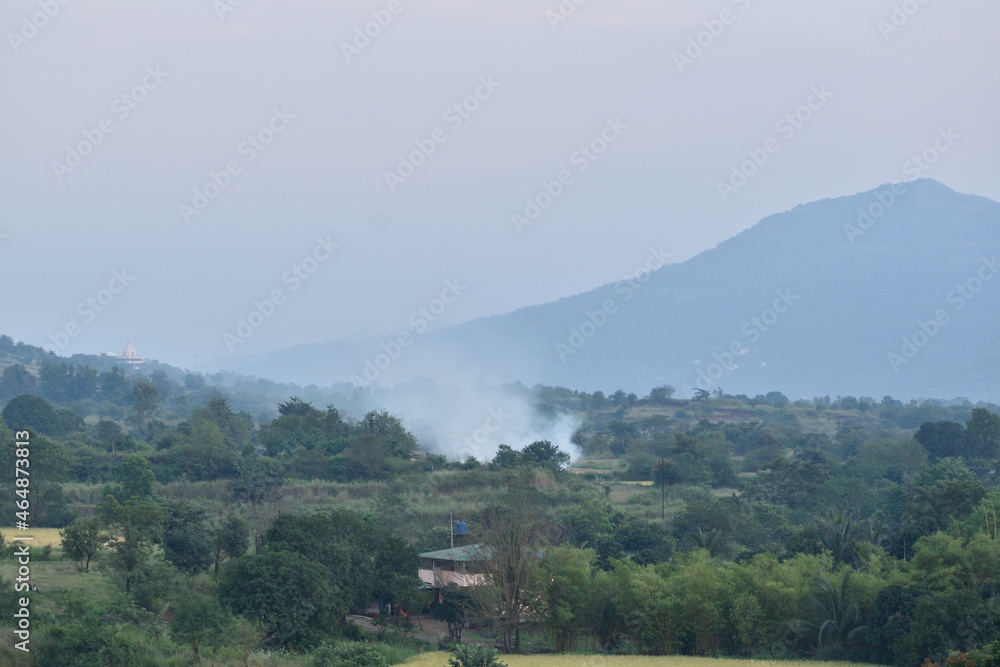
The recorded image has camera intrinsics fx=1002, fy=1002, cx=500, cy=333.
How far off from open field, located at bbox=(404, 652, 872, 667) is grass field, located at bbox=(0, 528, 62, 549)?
17.2 meters

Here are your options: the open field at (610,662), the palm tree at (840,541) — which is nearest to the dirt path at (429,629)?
the open field at (610,662)

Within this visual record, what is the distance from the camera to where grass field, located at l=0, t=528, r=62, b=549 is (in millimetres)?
35109

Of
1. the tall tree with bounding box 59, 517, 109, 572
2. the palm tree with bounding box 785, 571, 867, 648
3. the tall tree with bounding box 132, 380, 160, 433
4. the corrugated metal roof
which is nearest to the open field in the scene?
the palm tree with bounding box 785, 571, 867, 648

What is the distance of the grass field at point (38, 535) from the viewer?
115 ft

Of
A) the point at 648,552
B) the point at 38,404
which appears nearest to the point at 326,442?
the point at 38,404

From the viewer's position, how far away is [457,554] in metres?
32.9

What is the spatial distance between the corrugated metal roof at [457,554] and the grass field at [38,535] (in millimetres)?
13401

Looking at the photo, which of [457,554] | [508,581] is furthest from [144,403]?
[508,581]

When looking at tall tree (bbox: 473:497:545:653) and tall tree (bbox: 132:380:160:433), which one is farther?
tall tree (bbox: 132:380:160:433)

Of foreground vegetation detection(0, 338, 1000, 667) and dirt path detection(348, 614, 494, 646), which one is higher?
foreground vegetation detection(0, 338, 1000, 667)

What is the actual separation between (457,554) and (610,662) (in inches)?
366

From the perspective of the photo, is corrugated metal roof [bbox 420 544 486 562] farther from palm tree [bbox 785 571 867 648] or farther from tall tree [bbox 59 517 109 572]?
tall tree [bbox 59 517 109 572]

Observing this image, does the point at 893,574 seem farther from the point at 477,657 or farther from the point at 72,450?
the point at 72,450

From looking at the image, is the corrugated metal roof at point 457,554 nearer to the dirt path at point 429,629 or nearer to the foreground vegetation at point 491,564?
the foreground vegetation at point 491,564
